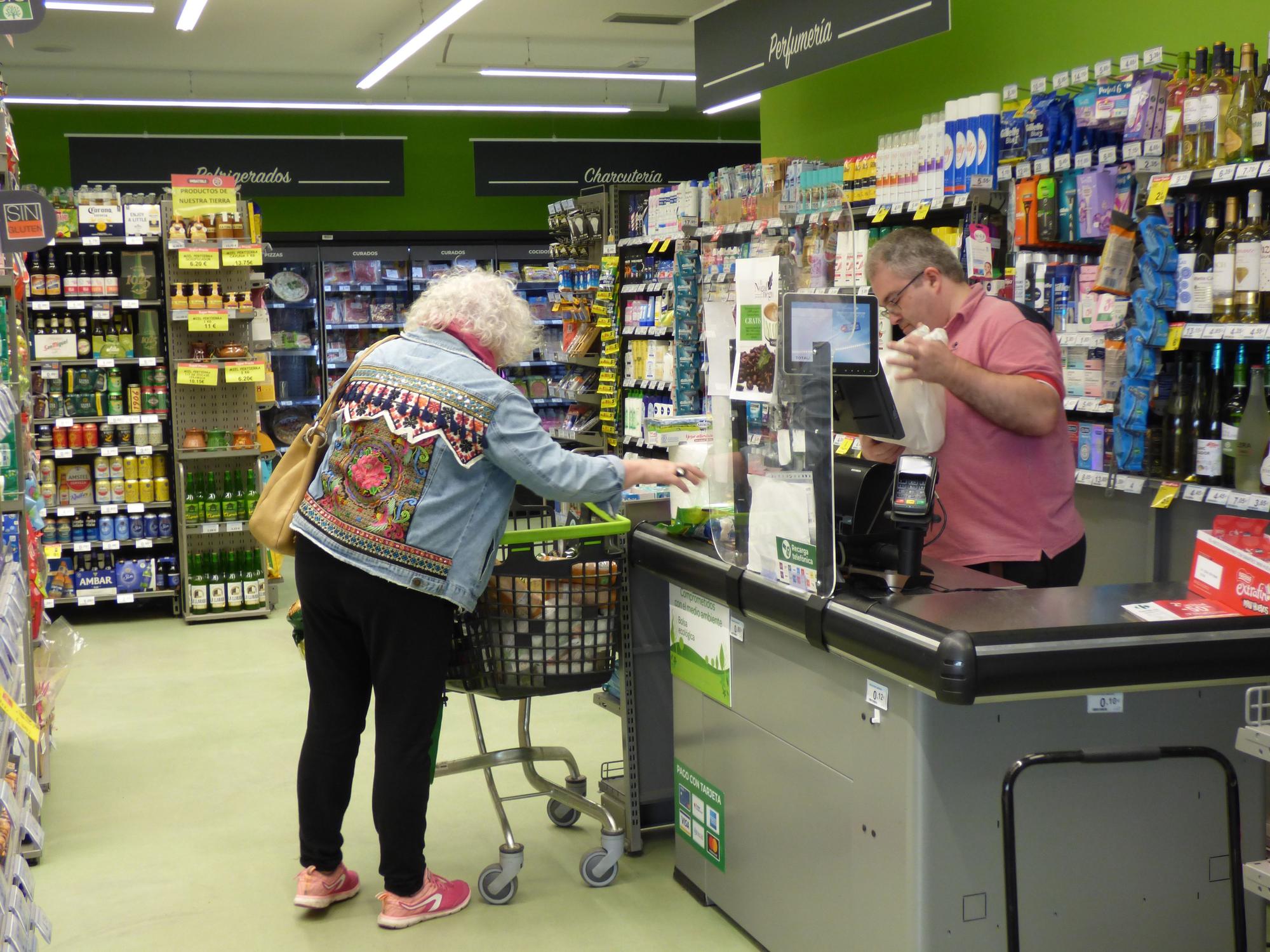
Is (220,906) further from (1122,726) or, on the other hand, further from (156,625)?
(156,625)

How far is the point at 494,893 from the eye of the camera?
3.48 meters

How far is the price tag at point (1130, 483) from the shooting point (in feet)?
14.1

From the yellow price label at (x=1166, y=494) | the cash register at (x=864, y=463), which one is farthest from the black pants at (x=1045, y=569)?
the yellow price label at (x=1166, y=494)

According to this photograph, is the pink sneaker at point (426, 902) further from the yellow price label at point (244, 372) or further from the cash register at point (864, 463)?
the yellow price label at point (244, 372)

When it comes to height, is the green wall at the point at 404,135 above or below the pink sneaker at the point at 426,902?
above

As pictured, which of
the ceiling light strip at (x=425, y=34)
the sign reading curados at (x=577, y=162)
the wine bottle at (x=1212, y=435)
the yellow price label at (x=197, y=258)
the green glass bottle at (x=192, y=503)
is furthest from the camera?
the sign reading curados at (x=577, y=162)

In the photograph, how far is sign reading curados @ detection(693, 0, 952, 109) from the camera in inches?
220

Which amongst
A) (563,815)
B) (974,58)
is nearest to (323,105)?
(974,58)

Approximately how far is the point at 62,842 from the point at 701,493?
2.52m

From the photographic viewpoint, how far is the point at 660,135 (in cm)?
A: 1469

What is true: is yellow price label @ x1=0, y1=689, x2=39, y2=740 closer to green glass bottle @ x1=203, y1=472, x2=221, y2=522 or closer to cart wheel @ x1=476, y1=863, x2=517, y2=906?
cart wheel @ x1=476, y1=863, x2=517, y2=906

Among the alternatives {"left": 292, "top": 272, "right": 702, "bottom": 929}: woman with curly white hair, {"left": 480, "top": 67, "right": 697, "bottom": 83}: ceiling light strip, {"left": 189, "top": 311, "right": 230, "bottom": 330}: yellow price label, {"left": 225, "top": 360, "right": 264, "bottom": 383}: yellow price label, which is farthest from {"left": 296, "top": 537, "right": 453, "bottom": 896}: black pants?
{"left": 480, "top": 67, "right": 697, "bottom": 83}: ceiling light strip

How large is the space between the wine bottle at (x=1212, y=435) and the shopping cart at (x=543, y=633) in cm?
205

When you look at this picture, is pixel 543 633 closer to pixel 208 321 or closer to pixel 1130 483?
pixel 1130 483
